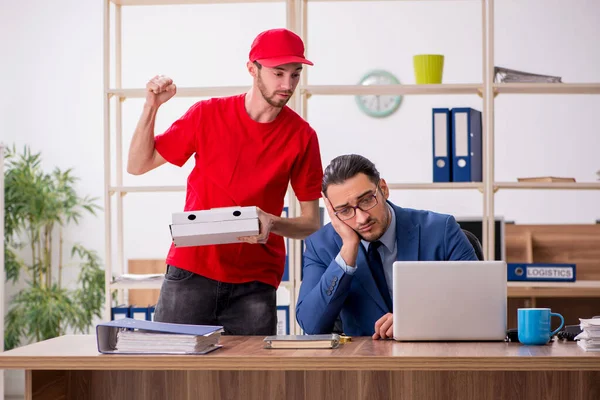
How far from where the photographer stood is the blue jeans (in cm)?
247

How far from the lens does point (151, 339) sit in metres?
1.82

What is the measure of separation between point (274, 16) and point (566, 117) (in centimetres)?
224

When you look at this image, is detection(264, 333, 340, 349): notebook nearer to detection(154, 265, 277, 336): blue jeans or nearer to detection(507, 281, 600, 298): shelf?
detection(154, 265, 277, 336): blue jeans

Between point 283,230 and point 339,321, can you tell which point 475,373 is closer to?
point 339,321

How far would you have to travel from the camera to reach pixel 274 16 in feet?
19.4

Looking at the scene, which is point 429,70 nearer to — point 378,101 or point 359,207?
point 359,207

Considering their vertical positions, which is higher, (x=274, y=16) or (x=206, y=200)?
(x=274, y=16)

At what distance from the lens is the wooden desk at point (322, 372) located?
1.69m

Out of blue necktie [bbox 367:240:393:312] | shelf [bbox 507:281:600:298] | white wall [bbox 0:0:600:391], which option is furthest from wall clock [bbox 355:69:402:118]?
blue necktie [bbox 367:240:393:312]

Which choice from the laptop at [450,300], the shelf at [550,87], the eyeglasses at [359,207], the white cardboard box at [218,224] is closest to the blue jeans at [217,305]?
the white cardboard box at [218,224]

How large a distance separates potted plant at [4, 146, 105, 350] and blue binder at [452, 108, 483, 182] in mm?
2859

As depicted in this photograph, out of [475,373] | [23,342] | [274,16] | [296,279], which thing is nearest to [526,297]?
[296,279]

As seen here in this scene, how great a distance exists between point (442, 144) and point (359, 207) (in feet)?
5.31

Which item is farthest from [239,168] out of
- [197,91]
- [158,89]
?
[197,91]
